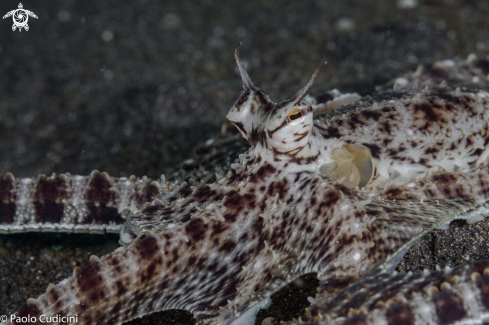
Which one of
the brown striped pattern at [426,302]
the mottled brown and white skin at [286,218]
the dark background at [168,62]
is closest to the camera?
the brown striped pattern at [426,302]

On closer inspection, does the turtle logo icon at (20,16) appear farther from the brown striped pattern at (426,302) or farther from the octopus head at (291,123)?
the brown striped pattern at (426,302)

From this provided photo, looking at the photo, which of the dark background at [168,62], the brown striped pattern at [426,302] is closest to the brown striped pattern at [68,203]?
the dark background at [168,62]

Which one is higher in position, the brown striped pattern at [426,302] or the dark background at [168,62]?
the dark background at [168,62]

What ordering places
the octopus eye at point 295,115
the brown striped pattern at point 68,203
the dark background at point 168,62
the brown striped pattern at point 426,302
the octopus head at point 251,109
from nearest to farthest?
the brown striped pattern at point 426,302 < the octopus eye at point 295,115 < the octopus head at point 251,109 < the brown striped pattern at point 68,203 < the dark background at point 168,62

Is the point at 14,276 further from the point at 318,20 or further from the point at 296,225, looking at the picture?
the point at 318,20

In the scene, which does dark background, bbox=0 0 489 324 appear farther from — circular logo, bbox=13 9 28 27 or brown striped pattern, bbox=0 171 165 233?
brown striped pattern, bbox=0 171 165 233

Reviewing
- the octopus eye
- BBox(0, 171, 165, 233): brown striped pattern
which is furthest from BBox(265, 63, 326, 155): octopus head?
BBox(0, 171, 165, 233): brown striped pattern

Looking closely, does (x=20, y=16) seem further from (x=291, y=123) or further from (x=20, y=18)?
(x=291, y=123)
